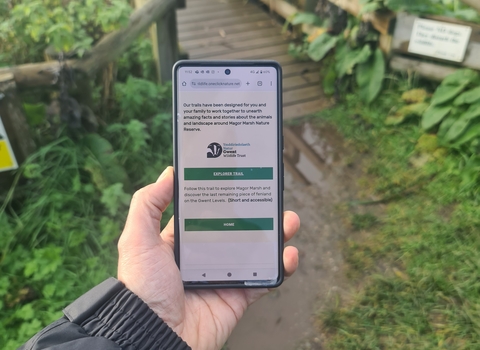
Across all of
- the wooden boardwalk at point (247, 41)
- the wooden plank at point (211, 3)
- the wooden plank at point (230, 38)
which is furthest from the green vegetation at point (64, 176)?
the wooden plank at point (211, 3)

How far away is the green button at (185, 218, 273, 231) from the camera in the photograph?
1.78 m

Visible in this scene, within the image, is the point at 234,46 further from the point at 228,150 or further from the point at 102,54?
the point at 228,150

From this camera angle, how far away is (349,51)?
4488 mm

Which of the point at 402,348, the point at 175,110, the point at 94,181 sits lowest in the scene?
the point at 402,348

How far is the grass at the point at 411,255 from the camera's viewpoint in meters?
2.58

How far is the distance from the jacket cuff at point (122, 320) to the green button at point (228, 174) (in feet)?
1.75

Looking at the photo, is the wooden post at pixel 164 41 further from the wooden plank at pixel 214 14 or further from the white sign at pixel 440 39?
the white sign at pixel 440 39

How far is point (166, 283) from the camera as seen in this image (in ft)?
5.36

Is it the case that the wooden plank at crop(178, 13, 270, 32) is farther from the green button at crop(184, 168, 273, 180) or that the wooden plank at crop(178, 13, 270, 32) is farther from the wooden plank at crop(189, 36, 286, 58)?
the green button at crop(184, 168, 273, 180)

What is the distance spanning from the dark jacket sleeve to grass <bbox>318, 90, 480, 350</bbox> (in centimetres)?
151

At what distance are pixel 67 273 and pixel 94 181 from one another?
0.68 m

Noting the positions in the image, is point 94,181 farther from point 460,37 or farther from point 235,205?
point 460,37

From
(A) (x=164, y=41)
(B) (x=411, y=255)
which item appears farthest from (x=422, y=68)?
(A) (x=164, y=41)

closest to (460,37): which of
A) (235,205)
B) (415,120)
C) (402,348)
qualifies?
(415,120)
